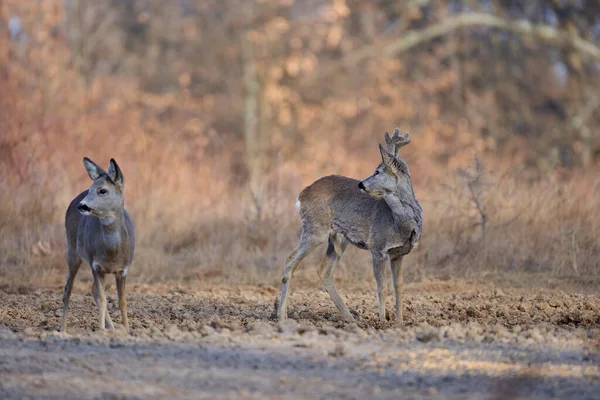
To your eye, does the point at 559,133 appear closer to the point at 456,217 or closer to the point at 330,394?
the point at 456,217

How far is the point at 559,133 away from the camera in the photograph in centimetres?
2706

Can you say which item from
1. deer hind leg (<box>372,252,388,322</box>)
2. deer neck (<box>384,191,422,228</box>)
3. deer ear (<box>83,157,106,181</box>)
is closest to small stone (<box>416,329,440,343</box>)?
deer hind leg (<box>372,252,388,322</box>)

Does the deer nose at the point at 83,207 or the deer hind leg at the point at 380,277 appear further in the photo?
the deer hind leg at the point at 380,277

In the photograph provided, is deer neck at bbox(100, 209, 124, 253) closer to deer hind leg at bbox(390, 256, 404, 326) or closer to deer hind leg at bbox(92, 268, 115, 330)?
deer hind leg at bbox(92, 268, 115, 330)

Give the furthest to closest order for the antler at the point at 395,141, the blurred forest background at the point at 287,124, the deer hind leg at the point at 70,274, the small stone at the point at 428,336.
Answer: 1. the blurred forest background at the point at 287,124
2. the antler at the point at 395,141
3. the deer hind leg at the point at 70,274
4. the small stone at the point at 428,336

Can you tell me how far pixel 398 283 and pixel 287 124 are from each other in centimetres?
2040

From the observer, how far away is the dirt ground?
579cm

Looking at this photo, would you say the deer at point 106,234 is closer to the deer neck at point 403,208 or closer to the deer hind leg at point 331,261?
the deer hind leg at point 331,261

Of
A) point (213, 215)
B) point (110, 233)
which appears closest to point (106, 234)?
point (110, 233)

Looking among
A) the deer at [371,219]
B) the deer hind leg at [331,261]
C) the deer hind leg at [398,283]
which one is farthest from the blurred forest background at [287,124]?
the deer hind leg at [398,283]

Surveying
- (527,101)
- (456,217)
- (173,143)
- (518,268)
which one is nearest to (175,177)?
(173,143)

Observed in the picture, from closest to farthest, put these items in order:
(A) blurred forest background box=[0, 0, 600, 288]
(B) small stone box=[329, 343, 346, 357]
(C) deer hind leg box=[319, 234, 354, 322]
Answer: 1. (B) small stone box=[329, 343, 346, 357]
2. (C) deer hind leg box=[319, 234, 354, 322]
3. (A) blurred forest background box=[0, 0, 600, 288]

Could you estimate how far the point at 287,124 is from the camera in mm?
29141

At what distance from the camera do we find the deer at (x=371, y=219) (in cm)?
890
